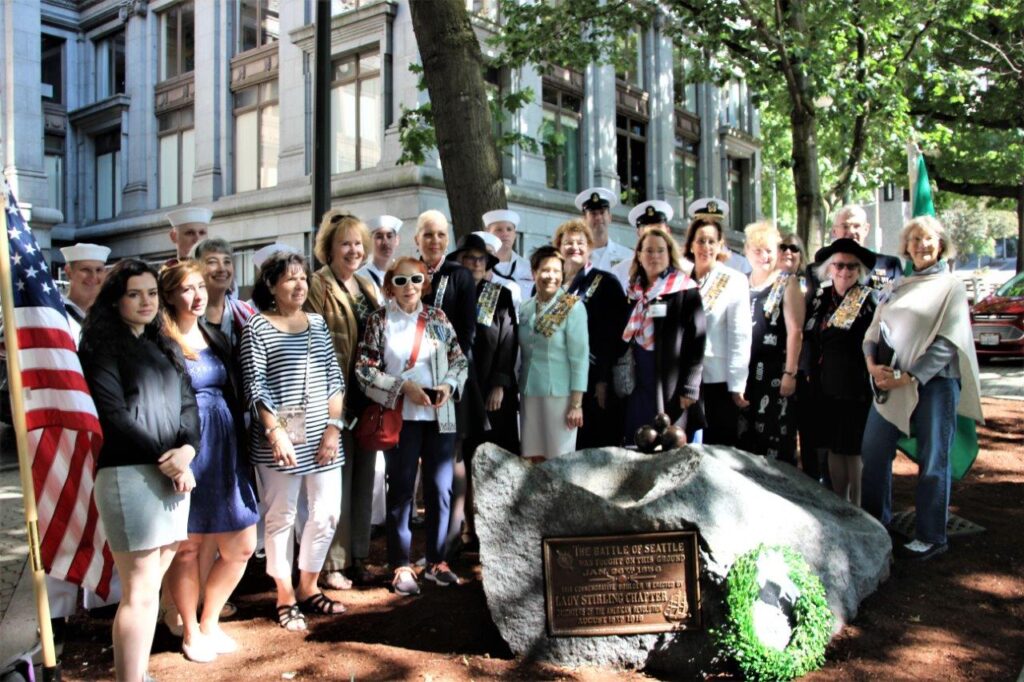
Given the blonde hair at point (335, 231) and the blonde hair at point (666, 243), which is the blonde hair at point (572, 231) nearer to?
the blonde hair at point (666, 243)

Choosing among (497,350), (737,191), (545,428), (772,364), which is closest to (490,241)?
(497,350)

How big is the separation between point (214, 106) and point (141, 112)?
360cm

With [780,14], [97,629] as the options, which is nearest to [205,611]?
[97,629]

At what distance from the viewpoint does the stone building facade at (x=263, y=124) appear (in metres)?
19.5

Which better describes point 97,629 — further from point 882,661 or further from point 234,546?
point 882,661

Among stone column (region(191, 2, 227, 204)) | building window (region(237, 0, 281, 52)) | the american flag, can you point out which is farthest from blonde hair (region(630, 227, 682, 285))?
stone column (region(191, 2, 227, 204))

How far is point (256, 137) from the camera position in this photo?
2212 centimetres

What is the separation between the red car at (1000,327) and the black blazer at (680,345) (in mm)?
13276

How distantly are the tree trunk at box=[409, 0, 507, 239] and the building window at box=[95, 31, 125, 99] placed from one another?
22343mm

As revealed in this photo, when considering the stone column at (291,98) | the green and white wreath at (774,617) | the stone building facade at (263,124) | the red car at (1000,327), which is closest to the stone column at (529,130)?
the stone building facade at (263,124)

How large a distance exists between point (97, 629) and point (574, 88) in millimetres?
20296

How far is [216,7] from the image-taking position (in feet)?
74.3

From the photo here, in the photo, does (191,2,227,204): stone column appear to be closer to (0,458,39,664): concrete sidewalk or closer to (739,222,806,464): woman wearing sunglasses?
(0,458,39,664): concrete sidewalk

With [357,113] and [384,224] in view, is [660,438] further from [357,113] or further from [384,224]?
[357,113]
